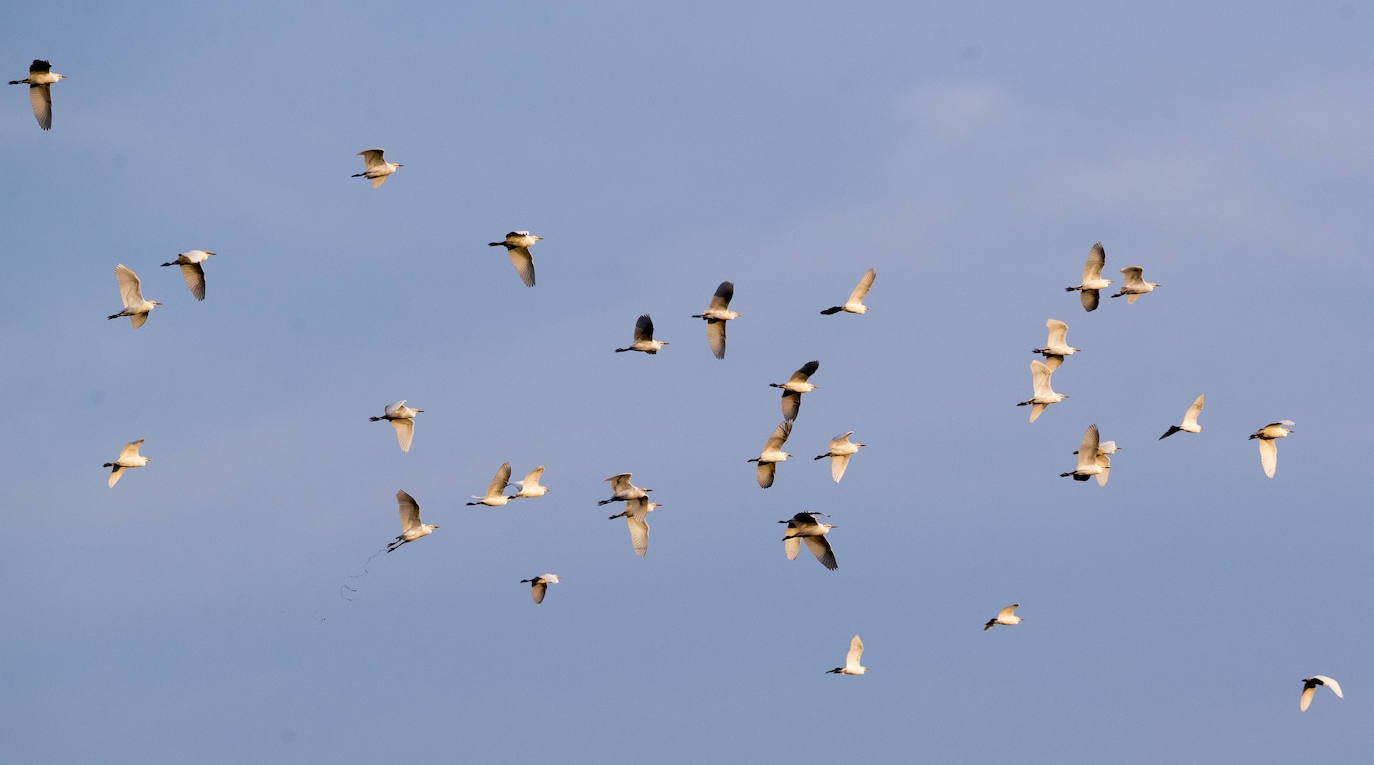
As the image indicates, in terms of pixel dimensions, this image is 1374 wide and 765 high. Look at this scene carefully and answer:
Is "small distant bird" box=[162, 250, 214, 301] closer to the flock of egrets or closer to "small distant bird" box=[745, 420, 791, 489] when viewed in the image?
the flock of egrets

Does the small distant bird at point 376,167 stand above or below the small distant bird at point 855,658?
above

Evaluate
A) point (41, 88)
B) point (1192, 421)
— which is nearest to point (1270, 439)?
point (1192, 421)

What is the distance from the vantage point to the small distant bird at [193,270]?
230 ft

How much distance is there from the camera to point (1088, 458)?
7688 cm

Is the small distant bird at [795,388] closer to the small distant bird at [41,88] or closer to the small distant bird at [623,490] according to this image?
the small distant bird at [623,490]

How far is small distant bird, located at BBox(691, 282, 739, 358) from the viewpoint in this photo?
245 feet

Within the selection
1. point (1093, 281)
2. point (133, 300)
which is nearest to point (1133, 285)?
point (1093, 281)

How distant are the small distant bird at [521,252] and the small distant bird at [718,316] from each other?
5.31 metres

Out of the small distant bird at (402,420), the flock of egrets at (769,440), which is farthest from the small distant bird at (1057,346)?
the small distant bird at (402,420)

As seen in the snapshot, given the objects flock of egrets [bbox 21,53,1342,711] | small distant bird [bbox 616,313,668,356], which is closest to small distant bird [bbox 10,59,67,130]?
flock of egrets [bbox 21,53,1342,711]

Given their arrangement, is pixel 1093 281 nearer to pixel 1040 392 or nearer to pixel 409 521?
pixel 1040 392

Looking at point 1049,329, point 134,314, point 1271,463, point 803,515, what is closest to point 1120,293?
point 1049,329

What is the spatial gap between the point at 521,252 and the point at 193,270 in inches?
383

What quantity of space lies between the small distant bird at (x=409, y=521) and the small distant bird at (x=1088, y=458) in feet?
66.4
